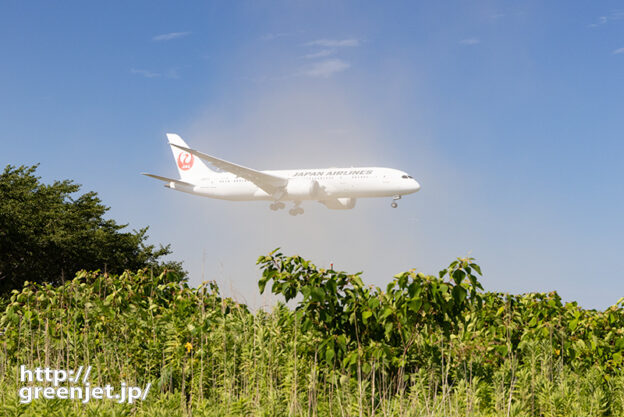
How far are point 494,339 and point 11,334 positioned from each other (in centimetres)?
749

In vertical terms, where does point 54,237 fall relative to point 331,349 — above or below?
above

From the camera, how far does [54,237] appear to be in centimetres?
3088

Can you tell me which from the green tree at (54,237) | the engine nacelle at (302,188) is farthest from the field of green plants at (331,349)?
the engine nacelle at (302,188)

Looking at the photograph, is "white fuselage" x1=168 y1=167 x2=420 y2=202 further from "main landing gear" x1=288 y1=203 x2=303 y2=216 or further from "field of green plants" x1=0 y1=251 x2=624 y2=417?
"field of green plants" x1=0 y1=251 x2=624 y2=417

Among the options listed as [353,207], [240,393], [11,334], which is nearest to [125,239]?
[353,207]

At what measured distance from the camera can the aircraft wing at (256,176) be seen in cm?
4089

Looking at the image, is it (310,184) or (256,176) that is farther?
(256,176)

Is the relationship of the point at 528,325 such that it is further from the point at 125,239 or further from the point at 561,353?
the point at 125,239

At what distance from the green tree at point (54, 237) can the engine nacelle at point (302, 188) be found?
8.93 metres

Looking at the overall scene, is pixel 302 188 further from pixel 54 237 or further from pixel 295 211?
pixel 54 237

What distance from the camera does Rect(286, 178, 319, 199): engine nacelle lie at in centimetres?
4053

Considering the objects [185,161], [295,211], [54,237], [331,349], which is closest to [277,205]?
[295,211]

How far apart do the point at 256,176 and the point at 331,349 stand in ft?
120

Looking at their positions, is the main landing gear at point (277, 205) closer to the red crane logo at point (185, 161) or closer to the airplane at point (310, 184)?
the airplane at point (310, 184)
